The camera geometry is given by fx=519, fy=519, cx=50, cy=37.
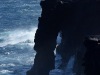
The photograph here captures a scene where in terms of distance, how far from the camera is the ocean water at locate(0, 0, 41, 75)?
267 ft

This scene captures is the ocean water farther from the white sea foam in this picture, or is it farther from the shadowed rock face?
the shadowed rock face

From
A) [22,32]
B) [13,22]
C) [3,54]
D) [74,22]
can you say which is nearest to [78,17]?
[74,22]

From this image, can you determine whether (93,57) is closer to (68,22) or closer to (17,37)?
(68,22)

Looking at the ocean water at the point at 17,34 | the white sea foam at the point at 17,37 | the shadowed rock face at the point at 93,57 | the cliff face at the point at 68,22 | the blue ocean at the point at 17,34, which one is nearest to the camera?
the shadowed rock face at the point at 93,57

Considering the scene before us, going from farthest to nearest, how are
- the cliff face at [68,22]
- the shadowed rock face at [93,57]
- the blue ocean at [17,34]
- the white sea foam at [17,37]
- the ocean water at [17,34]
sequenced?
the white sea foam at [17,37]
the ocean water at [17,34]
the blue ocean at [17,34]
the cliff face at [68,22]
the shadowed rock face at [93,57]

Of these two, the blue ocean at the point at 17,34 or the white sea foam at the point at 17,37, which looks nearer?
the blue ocean at the point at 17,34

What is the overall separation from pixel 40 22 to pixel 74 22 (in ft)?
15.1

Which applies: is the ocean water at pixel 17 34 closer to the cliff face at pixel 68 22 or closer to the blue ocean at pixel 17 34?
the blue ocean at pixel 17 34

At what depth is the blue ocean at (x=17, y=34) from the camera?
8138 cm

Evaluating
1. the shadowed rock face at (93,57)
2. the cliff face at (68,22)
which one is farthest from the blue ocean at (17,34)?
the shadowed rock face at (93,57)

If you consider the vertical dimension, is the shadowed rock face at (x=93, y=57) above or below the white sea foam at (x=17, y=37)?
above

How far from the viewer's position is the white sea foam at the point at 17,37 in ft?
330

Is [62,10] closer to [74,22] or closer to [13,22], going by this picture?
[74,22]

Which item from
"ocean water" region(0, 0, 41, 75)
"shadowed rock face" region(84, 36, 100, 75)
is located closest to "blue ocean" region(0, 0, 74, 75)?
"ocean water" region(0, 0, 41, 75)
